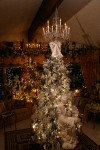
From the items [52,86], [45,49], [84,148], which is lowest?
[84,148]

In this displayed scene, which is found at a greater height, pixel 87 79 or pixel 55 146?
pixel 87 79

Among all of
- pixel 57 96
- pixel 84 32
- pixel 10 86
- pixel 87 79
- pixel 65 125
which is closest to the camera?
pixel 65 125

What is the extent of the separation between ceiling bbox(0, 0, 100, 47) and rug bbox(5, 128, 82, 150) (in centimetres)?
358

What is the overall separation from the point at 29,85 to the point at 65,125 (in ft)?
16.3

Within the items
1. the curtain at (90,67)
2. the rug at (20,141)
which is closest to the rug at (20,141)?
the rug at (20,141)

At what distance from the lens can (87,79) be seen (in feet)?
35.7

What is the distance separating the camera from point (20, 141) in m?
6.58

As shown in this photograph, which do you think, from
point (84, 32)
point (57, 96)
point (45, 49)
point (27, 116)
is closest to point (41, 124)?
point (57, 96)

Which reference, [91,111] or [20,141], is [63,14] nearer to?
[91,111]

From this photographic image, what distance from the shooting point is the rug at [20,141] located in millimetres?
6105

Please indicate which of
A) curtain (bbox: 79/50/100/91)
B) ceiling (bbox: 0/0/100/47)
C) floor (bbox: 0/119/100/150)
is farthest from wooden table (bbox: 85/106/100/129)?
ceiling (bbox: 0/0/100/47)

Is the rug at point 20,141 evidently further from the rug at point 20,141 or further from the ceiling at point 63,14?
the ceiling at point 63,14

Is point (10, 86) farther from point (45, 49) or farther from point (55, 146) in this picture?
point (55, 146)

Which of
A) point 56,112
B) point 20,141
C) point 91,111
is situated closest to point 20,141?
point 20,141
